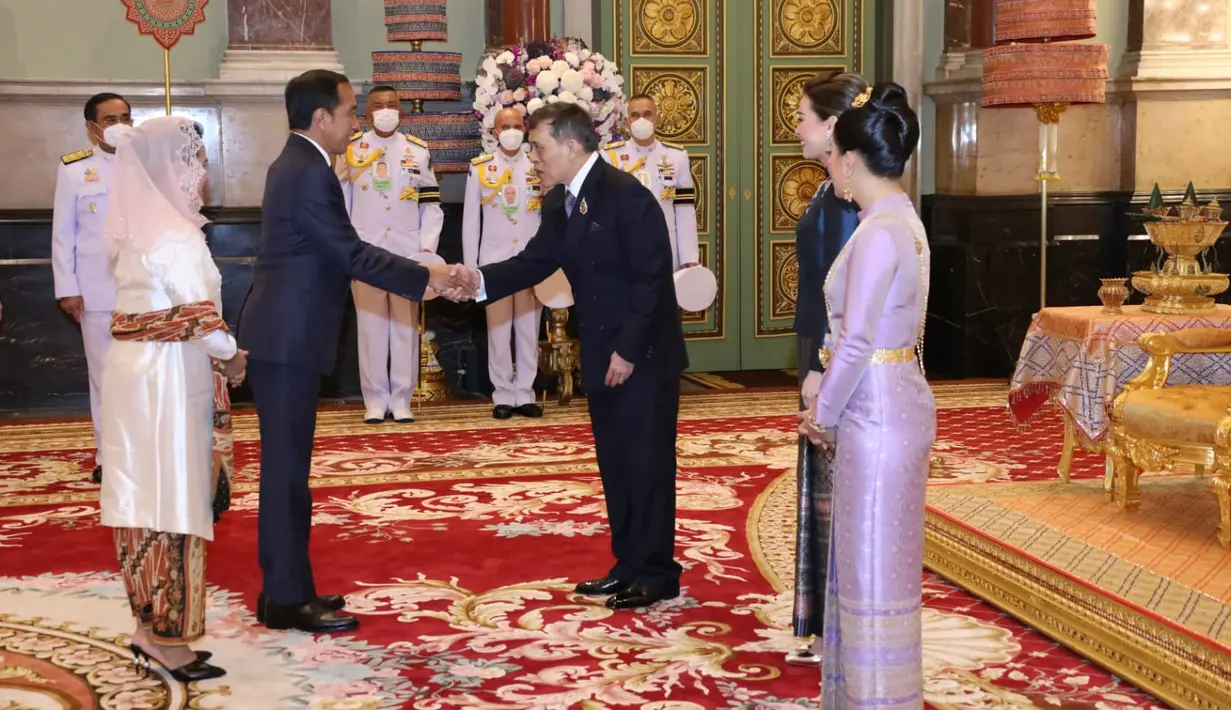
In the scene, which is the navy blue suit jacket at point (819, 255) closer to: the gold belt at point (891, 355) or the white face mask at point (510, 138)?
the gold belt at point (891, 355)

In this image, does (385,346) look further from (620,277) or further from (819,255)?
(819,255)

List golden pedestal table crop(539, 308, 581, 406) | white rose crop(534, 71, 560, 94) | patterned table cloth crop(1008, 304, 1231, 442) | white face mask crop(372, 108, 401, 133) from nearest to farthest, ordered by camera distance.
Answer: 1. patterned table cloth crop(1008, 304, 1231, 442)
2. white face mask crop(372, 108, 401, 133)
3. white rose crop(534, 71, 560, 94)
4. golden pedestal table crop(539, 308, 581, 406)

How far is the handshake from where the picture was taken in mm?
4773

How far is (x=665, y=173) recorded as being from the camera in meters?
8.48

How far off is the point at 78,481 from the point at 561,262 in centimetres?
301

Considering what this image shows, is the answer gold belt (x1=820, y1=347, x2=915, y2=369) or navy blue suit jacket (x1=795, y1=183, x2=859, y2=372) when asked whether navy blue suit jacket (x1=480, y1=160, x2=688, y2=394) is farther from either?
gold belt (x1=820, y1=347, x2=915, y2=369)

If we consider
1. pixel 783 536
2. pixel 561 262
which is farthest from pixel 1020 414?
pixel 561 262

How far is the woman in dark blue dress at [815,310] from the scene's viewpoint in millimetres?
3615

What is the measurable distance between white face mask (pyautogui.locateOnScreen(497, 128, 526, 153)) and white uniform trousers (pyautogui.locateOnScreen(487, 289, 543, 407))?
82cm

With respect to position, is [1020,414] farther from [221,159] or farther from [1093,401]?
[221,159]

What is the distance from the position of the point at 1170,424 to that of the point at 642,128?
396cm

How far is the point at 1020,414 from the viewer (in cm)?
618

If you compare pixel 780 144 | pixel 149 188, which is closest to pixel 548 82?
pixel 780 144

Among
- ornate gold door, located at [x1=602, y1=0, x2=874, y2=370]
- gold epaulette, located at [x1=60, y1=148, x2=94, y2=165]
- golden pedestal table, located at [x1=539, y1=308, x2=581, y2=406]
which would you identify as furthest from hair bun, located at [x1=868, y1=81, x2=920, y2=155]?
ornate gold door, located at [x1=602, y1=0, x2=874, y2=370]
